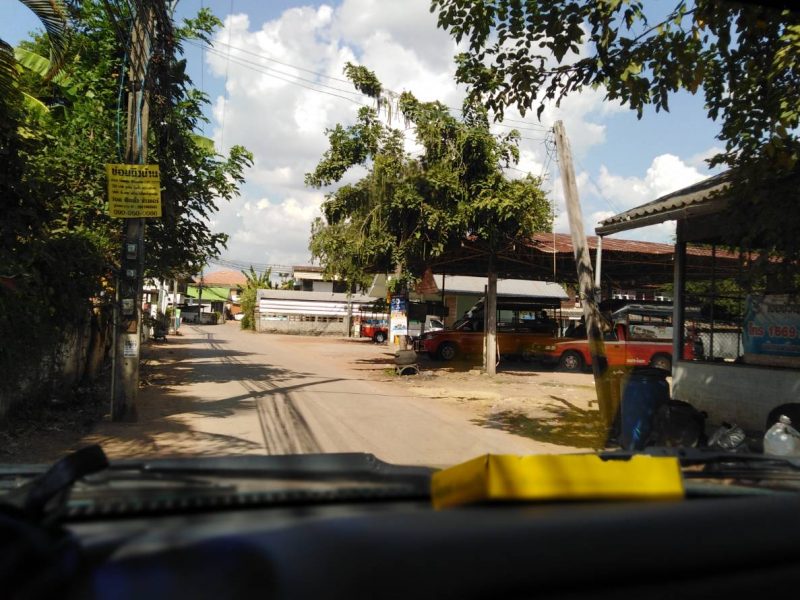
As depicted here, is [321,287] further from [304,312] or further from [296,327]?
[296,327]

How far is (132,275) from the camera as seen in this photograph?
10266 millimetres

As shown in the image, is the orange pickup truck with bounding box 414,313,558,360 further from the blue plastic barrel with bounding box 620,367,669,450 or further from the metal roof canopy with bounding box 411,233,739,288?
the blue plastic barrel with bounding box 620,367,669,450

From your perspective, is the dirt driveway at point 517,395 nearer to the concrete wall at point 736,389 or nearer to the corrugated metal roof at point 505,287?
the concrete wall at point 736,389

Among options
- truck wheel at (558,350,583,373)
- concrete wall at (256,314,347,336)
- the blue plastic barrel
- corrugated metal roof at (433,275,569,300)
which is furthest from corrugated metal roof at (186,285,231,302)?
the blue plastic barrel

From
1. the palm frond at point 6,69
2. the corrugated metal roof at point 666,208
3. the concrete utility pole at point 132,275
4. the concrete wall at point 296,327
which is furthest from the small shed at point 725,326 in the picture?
the concrete wall at point 296,327

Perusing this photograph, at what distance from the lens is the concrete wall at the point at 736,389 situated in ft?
30.8

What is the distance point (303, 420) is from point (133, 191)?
14.5 ft

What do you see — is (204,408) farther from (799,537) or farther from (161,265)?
(799,537)

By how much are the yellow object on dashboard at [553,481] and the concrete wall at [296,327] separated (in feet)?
157

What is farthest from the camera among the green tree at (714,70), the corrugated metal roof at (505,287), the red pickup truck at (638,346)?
the corrugated metal roof at (505,287)

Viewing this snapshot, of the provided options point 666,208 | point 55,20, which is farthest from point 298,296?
point 666,208

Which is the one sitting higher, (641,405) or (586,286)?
(586,286)

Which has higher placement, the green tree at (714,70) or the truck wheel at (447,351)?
the green tree at (714,70)

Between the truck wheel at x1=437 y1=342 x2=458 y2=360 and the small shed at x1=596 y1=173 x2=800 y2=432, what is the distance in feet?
39.9
